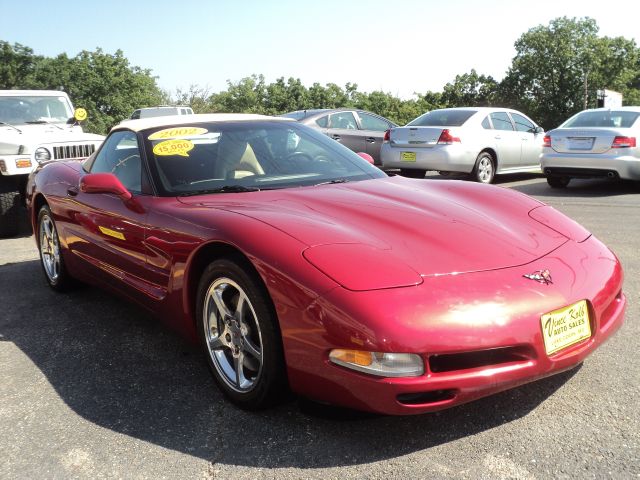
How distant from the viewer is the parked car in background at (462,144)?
1049 centimetres

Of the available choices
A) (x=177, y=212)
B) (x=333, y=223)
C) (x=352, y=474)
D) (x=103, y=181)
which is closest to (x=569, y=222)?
(x=333, y=223)

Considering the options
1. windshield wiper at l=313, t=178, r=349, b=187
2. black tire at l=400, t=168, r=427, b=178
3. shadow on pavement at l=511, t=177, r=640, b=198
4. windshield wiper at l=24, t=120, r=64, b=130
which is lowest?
shadow on pavement at l=511, t=177, r=640, b=198

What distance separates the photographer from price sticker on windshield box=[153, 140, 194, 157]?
361cm

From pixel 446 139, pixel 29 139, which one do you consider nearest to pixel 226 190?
pixel 29 139

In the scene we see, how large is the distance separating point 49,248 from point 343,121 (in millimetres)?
8356

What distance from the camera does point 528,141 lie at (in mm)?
11898

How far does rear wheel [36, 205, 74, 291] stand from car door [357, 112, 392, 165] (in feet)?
27.1

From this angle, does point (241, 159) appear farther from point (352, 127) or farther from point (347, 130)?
point (352, 127)

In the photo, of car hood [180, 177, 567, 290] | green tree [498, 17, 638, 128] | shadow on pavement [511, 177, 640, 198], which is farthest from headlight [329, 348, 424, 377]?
green tree [498, 17, 638, 128]

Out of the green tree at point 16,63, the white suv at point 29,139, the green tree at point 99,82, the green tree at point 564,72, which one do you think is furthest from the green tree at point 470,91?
the white suv at point 29,139

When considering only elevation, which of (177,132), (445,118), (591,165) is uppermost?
(177,132)

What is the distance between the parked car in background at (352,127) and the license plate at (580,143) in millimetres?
3683

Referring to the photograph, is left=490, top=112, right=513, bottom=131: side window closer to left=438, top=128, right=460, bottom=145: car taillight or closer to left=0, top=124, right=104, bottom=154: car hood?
left=438, top=128, right=460, bottom=145: car taillight

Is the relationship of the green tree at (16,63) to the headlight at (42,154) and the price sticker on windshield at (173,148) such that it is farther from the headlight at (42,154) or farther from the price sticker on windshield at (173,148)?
the price sticker on windshield at (173,148)
